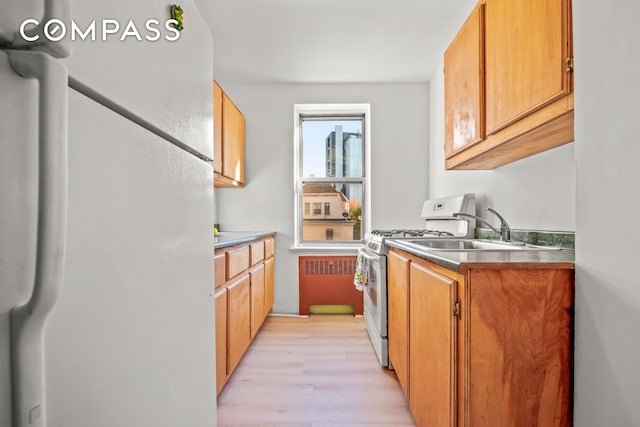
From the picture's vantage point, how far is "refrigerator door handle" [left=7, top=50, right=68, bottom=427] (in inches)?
17.4

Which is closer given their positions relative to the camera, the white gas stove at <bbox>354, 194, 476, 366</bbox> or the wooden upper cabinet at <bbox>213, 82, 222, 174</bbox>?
the white gas stove at <bbox>354, 194, 476, 366</bbox>

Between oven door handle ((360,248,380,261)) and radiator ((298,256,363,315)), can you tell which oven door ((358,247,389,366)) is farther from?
radiator ((298,256,363,315))

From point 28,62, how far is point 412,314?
1565 mm

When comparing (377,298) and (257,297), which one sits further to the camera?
(257,297)

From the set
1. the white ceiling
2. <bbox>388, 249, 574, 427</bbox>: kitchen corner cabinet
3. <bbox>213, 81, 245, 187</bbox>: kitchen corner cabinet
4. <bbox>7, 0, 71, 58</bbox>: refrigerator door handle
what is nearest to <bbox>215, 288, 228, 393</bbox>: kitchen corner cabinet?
<bbox>213, 81, 245, 187</bbox>: kitchen corner cabinet

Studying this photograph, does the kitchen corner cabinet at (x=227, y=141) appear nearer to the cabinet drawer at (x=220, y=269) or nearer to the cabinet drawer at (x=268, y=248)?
the cabinet drawer at (x=268, y=248)

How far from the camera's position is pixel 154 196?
81cm

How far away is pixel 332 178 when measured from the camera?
12.4 ft

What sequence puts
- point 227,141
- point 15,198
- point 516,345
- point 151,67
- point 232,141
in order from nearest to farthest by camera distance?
1. point 15,198
2. point 151,67
3. point 516,345
4. point 227,141
5. point 232,141

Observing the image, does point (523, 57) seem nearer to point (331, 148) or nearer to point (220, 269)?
point (220, 269)

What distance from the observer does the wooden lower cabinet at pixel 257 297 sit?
2584mm

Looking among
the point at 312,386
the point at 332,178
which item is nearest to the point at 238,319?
the point at 312,386

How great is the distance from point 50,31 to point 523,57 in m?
1.45

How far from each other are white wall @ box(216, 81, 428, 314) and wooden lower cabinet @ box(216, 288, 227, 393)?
170 cm
